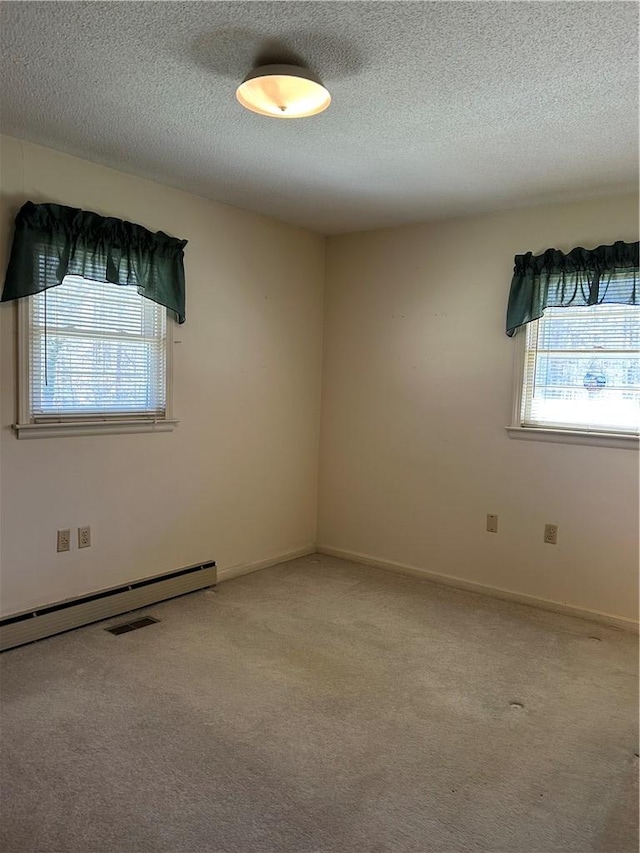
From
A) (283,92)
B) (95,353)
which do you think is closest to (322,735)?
(95,353)

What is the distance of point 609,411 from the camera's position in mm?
3594

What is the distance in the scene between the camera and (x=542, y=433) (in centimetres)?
383

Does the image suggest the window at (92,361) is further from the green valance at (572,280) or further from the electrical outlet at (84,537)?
the green valance at (572,280)

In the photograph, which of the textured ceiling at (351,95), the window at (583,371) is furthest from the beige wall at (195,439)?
the window at (583,371)

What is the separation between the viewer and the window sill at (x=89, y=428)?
3129 millimetres

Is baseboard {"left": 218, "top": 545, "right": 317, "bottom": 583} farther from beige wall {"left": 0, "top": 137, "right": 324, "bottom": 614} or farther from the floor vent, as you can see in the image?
the floor vent

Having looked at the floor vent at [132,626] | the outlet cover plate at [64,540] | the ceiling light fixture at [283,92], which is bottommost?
the floor vent at [132,626]

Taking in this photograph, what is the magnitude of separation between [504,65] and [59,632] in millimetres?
3266

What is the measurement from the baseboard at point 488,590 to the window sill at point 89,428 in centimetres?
178

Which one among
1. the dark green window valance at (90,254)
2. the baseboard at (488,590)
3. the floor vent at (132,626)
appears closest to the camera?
the dark green window valance at (90,254)

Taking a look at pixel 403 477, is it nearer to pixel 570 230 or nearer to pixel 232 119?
pixel 570 230

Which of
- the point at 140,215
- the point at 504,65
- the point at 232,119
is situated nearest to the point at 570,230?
the point at 504,65

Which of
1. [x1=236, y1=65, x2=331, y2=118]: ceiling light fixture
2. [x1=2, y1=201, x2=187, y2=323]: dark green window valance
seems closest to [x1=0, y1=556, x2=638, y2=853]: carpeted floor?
[x1=2, y1=201, x2=187, y2=323]: dark green window valance

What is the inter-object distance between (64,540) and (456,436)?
2.53 metres
